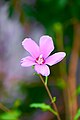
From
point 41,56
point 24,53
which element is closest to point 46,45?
point 41,56

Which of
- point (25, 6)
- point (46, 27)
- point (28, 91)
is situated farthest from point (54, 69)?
point (25, 6)

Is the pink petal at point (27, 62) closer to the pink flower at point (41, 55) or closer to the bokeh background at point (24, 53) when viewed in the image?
the pink flower at point (41, 55)

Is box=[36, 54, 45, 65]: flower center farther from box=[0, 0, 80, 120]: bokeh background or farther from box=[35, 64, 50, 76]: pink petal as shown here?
box=[0, 0, 80, 120]: bokeh background

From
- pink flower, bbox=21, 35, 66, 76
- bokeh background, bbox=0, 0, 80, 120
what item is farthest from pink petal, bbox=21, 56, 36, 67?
bokeh background, bbox=0, 0, 80, 120

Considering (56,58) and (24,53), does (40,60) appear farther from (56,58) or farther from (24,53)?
(24,53)

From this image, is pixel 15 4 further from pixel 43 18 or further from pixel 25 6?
pixel 43 18

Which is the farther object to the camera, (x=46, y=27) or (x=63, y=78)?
(x=63, y=78)
